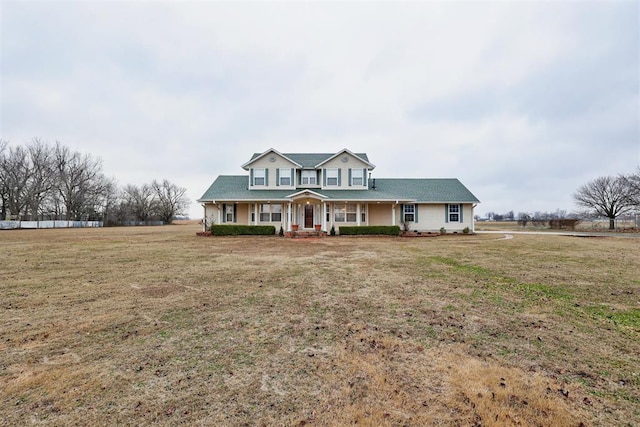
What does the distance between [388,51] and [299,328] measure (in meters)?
29.8

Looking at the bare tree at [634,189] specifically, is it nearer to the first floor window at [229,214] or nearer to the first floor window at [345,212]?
the first floor window at [345,212]

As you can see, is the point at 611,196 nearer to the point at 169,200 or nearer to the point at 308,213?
the point at 308,213

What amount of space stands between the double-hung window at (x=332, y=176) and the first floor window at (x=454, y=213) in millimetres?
10619

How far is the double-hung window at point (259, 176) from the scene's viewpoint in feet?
74.9

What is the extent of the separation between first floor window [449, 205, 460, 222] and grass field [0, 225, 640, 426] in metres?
16.9

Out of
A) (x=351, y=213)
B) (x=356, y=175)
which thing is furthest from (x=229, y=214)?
(x=356, y=175)

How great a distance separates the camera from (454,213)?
2342cm

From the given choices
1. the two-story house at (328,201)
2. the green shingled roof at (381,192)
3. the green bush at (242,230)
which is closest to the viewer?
the green bush at (242,230)

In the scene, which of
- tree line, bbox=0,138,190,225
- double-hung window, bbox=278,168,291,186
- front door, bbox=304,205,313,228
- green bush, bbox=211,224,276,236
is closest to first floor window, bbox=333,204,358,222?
front door, bbox=304,205,313,228

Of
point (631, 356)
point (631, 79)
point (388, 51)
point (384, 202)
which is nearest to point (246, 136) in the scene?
point (388, 51)

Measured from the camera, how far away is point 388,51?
2641 cm

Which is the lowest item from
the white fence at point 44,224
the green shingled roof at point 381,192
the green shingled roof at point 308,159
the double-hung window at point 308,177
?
the white fence at point 44,224

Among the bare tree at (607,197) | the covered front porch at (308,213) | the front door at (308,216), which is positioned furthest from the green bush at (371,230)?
the bare tree at (607,197)

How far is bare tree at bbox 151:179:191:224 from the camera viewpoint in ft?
238
